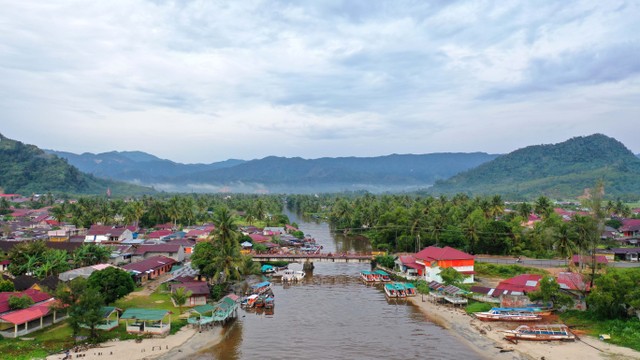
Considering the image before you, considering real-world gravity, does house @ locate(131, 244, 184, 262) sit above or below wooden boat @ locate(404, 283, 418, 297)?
above

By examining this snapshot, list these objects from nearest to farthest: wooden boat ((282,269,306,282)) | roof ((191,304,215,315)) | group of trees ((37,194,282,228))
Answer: roof ((191,304,215,315))
wooden boat ((282,269,306,282))
group of trees ((37,194,282,228))

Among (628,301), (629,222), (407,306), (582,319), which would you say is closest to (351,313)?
(407,306)

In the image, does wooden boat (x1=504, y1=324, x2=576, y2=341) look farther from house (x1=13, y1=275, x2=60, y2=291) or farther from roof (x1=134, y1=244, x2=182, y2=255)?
roof (x1=134, y1=244, x2=182, y2=255)

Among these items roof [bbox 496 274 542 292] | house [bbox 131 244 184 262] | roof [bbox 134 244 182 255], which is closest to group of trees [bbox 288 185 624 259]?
roof [bbox 496 274 542 292]

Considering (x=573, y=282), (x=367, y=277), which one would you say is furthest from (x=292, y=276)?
(x=573, y=282)

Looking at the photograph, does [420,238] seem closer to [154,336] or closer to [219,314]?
[219,314]

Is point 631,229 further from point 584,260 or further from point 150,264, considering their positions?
point 150,264
